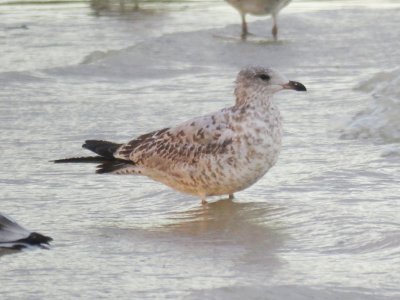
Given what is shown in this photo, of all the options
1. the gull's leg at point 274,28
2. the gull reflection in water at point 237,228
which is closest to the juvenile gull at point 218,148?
the gull reflection in water at point 237,228

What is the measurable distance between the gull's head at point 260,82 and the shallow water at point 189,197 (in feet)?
1.73

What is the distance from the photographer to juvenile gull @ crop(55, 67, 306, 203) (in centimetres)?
669

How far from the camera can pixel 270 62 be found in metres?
12.6

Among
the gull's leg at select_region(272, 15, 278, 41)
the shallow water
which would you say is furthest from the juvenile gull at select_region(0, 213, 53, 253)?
the gull's leg at select_region(272, 15, 278, 41)

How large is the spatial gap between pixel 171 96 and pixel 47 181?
3.13 metres

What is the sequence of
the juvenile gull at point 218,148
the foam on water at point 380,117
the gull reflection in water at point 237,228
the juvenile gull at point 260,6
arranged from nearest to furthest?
the gull reflection in water at point 237,228, the juvenile gull at point 218,148, the foam on water at point 380,117, the juvenile gull at point 260,6

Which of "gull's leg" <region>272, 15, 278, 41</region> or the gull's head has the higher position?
the gull's head

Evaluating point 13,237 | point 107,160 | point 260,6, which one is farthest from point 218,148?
point 260,6

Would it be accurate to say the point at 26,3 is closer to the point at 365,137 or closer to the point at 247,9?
the point at 247,9

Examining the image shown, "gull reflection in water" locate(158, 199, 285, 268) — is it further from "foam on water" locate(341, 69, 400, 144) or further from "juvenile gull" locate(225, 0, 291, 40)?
"juvenile gull" locate(225, 0, 291, 40)

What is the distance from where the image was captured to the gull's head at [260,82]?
23.0ft

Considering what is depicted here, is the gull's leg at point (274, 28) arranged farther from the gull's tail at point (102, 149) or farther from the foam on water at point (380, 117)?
the gull's tail at point (102, 149)

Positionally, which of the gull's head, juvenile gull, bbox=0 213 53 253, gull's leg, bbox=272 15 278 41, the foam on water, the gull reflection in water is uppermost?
juvenile gull, bbox=0 213 53 253

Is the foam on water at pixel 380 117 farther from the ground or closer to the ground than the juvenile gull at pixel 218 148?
closer to the ground
